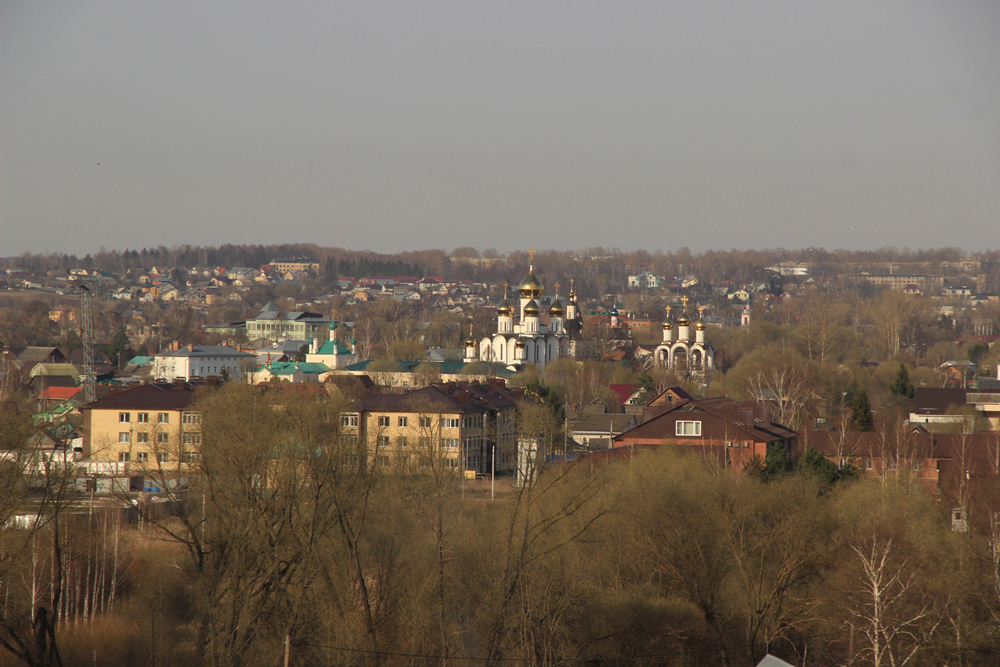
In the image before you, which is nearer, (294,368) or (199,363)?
(294,368)

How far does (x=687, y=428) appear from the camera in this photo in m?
27.4

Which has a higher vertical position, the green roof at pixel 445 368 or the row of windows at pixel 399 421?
the row of windows at pixel 399 421

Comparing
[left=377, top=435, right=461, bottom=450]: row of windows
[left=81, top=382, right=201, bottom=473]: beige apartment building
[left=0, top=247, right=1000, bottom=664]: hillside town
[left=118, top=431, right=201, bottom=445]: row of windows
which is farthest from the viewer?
[left=81, top=382, right=201, bottom=473]: beige apartment building

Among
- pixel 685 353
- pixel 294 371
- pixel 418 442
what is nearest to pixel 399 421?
pixel 418 442

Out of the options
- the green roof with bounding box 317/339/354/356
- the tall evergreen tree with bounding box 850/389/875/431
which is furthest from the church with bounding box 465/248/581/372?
the tall evergreen tree with bounding box 850/389/875/431

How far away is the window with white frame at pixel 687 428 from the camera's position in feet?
89.4

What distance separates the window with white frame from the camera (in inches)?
1073

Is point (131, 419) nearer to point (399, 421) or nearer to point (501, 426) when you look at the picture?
point (399, 421)

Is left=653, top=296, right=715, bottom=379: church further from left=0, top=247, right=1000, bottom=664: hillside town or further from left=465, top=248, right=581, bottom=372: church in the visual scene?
left=465, top=248, right=581, bottom=372: church

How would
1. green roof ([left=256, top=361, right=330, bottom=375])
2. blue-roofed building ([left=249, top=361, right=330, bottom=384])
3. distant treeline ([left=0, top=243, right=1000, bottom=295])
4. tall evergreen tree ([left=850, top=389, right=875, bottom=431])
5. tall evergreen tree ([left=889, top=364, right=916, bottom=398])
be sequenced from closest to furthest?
tall evergreen tree ([left=850, top=389, right=875, bottom=431])
tall evergreen tree ([left=889, top=364, right=916, bottom=398])
blue-roofed building ([left=249, top=361, right=330, bottom=384])
green roof ([left=256, top=361, right=330, bottom=375])
distant treeline ([left=0, top=243, right=1000, bottom=295])

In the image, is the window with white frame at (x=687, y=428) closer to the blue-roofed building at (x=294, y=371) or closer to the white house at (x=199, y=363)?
the blue-roofed building at (x=294, y=371)

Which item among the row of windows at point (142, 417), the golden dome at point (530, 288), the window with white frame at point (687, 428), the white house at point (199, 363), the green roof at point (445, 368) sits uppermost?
the golden dome at point (530, 288)

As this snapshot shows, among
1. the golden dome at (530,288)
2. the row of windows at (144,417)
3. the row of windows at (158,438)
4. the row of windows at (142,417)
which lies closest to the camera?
the row of windows at (158,438)

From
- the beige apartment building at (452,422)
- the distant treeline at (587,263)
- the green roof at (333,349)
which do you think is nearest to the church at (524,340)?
the green roof at (333,349)
